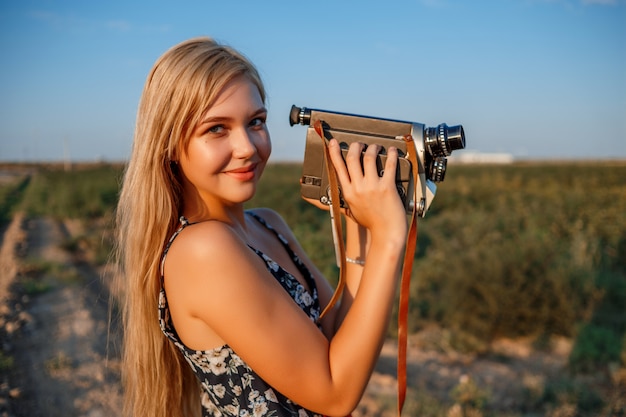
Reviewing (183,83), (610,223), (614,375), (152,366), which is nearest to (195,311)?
(152,366)

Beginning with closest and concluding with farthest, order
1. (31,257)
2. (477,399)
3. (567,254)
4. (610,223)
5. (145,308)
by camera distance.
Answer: (145,308), (477,399), (567,254), (31,257), (610,223)

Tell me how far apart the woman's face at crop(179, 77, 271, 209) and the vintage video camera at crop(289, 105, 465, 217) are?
12 cm

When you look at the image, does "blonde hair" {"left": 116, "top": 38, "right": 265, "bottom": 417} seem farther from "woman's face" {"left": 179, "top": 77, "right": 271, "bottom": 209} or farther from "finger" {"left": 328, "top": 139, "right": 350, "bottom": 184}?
"finger" {"left": 328, "top": 139, "right": 350, "bottom": 184}

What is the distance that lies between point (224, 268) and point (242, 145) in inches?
12.8

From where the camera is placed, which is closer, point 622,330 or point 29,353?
point 29,353

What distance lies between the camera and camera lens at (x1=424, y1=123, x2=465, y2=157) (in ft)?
4.29

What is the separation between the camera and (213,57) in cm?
135

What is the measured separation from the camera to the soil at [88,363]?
11.5 ft

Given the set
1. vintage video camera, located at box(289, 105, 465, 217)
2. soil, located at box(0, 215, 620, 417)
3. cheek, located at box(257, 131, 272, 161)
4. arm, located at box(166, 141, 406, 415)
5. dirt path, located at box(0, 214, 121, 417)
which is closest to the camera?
arm, located at box(166, 141, 406, 415)

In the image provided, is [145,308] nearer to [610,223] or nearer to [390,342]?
[390,342]

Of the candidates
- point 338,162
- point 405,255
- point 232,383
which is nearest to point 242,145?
point 338,162

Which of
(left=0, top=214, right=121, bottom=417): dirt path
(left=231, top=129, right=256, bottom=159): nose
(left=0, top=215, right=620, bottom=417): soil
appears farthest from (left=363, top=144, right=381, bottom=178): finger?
(left=0, top=215, right=620, bottom=417): soil

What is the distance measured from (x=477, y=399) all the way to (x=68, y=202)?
596 inches

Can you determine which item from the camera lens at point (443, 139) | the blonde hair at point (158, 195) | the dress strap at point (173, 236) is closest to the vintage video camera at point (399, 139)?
the camera lens at point (443, 139)
